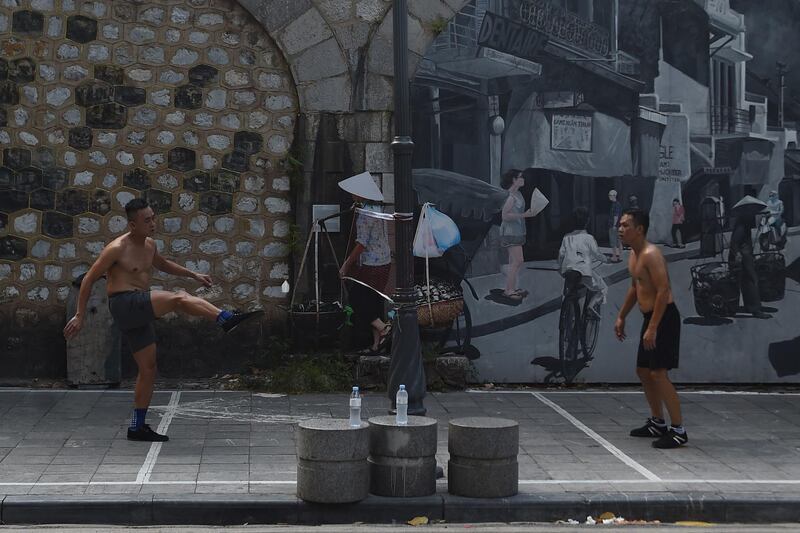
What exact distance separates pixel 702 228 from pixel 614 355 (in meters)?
1.67

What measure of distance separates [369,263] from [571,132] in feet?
8.49

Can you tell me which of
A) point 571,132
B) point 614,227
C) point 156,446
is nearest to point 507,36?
point 571,132

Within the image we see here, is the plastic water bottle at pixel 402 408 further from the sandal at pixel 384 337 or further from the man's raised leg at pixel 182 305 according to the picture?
the sandal at pixel 384 337

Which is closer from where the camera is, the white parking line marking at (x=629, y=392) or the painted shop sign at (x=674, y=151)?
the white parking line marking at (x=629, y=392)

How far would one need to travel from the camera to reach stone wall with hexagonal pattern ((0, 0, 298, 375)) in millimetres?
11758

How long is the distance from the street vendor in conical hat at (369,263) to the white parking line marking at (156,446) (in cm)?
205

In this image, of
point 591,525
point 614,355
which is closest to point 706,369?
point 614,355

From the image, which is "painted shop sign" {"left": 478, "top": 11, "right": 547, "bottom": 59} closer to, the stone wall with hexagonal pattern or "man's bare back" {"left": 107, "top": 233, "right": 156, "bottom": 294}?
the stone wall with hexagonal pattern

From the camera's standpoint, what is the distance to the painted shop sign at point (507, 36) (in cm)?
1222

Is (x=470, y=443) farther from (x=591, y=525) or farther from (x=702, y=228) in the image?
(x=702, y=228)

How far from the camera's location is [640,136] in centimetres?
1245

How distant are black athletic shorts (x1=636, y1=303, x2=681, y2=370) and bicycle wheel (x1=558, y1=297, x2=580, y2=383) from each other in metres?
2.92

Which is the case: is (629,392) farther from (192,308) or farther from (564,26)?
(192,308)

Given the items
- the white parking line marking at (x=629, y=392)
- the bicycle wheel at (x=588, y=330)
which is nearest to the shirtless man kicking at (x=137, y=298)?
the white parking line marking at (x=629, y=392)
